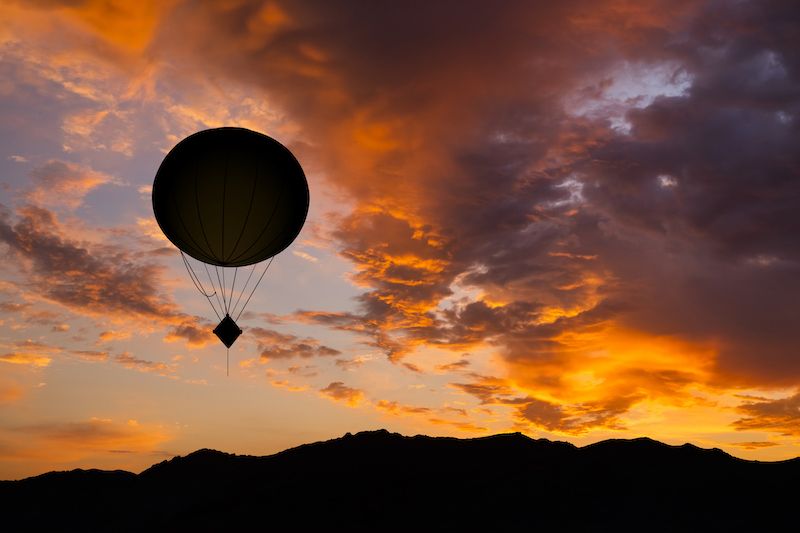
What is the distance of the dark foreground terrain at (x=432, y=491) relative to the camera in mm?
62469

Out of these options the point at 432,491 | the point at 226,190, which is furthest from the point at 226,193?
the point at 432,491

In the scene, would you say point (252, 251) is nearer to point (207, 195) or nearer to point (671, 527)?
point (207, 195)

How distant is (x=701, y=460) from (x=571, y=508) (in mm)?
15129

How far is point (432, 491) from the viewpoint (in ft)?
261

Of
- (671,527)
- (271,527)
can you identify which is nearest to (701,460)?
(671,527)

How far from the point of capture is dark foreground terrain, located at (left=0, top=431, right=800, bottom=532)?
62.5 metres

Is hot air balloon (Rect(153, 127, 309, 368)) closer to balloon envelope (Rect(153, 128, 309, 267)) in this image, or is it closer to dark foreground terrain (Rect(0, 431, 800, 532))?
balloon envelope (Rect(153, 128, 309, 267))

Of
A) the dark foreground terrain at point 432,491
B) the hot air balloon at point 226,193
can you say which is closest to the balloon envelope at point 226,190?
the hot air balloon at point 226,193

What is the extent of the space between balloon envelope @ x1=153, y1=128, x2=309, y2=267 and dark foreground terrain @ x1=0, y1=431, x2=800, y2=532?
47927mm

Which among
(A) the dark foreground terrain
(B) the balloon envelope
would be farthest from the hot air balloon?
(A) the dark foreground terrain

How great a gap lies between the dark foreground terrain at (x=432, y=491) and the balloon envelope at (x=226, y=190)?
47927mm

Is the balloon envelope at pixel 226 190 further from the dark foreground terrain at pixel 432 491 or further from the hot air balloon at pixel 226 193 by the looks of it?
the dark foreground terrain at pixel 432 491

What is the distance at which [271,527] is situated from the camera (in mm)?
78062

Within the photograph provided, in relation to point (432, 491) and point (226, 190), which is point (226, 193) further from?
point (432, 491)
